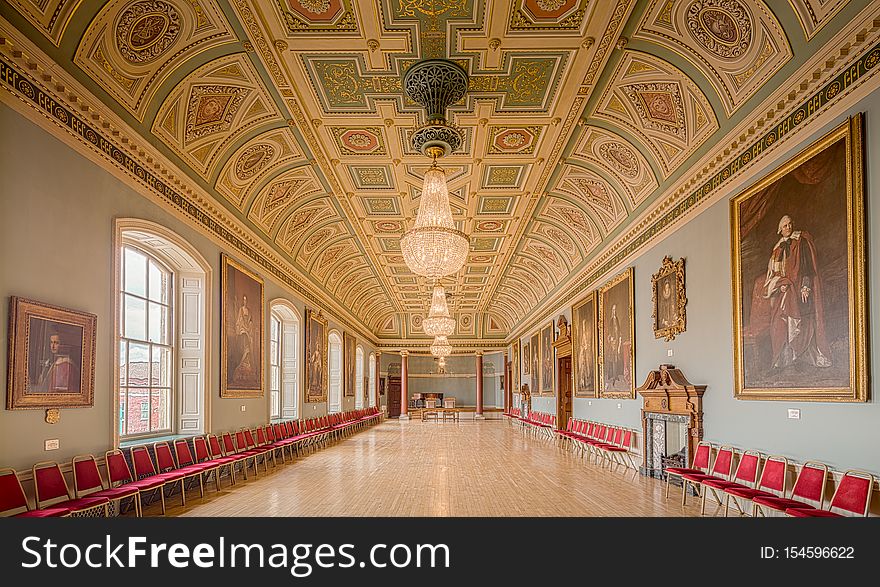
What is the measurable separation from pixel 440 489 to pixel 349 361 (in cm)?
1747

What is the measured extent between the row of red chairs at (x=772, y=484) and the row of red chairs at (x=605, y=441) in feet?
10.9

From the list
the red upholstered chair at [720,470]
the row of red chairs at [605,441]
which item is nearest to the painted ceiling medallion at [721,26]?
the red upholstered chair at [720,470]

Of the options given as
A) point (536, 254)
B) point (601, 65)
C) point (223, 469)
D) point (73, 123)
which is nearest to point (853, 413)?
point (601, 65)

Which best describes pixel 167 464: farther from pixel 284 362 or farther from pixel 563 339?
pixel 563 339

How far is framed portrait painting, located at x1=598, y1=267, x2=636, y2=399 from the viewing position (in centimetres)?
1315

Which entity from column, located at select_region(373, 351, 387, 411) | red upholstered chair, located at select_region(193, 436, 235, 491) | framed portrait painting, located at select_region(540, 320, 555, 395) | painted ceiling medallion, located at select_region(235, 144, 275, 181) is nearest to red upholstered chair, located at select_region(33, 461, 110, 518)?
red upholstered chair, located at select_region(193, 436, 235, 491)

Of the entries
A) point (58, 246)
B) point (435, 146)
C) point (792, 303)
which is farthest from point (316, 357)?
point (792, 303)

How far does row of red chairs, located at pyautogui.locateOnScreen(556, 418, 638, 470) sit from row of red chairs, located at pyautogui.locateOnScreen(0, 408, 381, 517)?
728cm

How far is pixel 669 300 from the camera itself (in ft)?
35.9

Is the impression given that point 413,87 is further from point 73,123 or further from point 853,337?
point 853,337

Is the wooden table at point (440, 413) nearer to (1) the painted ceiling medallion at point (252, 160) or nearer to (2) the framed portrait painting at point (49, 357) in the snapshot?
(1) the painted ceiling medallion at point (252, 160)

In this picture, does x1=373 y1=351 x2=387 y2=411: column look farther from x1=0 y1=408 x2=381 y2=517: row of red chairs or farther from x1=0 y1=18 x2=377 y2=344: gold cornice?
x1=0 y1=18 x2=377 y2=344: gold cornice

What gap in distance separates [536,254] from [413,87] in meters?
12.7

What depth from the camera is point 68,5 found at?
622 centimetres
